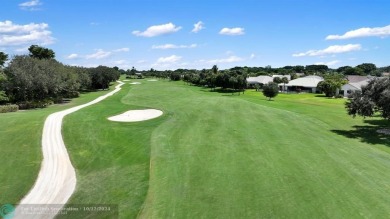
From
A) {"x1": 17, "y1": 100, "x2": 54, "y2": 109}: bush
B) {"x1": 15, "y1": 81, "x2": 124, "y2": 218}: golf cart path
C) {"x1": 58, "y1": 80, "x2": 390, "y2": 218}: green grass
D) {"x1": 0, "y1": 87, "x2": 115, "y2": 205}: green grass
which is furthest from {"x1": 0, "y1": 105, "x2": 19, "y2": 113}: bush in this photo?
{"x1": 15, "y1": 81, "x2": 124, "y2": 218}: golf cart path

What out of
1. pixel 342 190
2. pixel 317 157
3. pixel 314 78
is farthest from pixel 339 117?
pixel 314 78

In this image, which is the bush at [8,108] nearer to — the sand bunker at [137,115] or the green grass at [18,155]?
the green grass at [18,155]

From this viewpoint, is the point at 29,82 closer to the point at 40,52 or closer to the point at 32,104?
the point at 32,104

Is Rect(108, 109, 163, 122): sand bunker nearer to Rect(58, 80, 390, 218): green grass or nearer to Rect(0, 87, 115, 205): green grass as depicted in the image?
Rect(58, 80, 390, 218): green grass

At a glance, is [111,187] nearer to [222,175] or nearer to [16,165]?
[222,175]

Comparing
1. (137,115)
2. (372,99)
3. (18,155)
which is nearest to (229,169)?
(18,155)

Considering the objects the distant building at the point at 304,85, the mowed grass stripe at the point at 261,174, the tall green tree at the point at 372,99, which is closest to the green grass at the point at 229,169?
the mowed grass stripe at the point at 261,174
